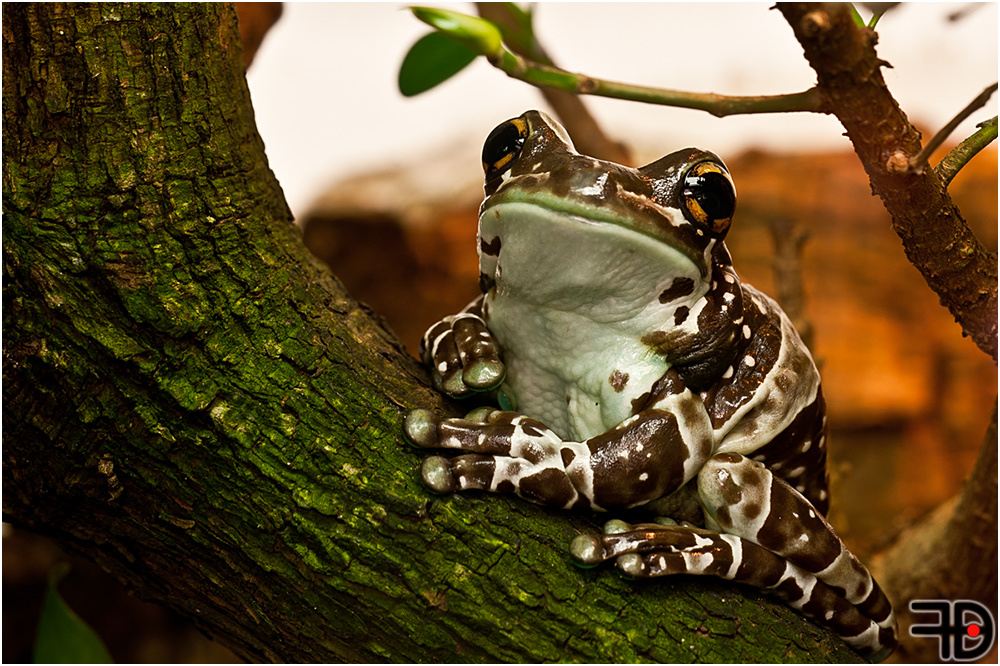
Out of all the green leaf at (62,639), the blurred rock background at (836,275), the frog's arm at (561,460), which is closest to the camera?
the frog's arm at (561,460)

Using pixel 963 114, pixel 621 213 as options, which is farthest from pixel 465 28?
pixel 963 114

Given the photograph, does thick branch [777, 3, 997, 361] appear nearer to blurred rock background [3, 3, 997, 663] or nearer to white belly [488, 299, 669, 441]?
white belly [488, 299, 669, 441]

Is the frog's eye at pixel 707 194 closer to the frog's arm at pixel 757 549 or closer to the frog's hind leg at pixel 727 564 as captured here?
the frog's arm at pixel 757 549

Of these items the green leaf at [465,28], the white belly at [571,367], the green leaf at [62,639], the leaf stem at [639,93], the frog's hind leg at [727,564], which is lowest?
the green leaf at [62,639]

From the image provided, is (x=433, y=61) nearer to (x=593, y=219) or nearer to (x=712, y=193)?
(x=593, y=219)

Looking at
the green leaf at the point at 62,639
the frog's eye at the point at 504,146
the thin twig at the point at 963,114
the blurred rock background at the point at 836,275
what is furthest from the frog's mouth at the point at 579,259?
the blurred rock background at the point at 836,275

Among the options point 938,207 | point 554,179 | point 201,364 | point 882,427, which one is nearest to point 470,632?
point 201,364

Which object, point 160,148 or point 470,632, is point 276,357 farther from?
point 470,632

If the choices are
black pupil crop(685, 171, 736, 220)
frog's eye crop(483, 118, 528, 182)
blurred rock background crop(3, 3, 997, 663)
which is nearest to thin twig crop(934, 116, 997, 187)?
black pupil crop(685, 171, 736, 220)
